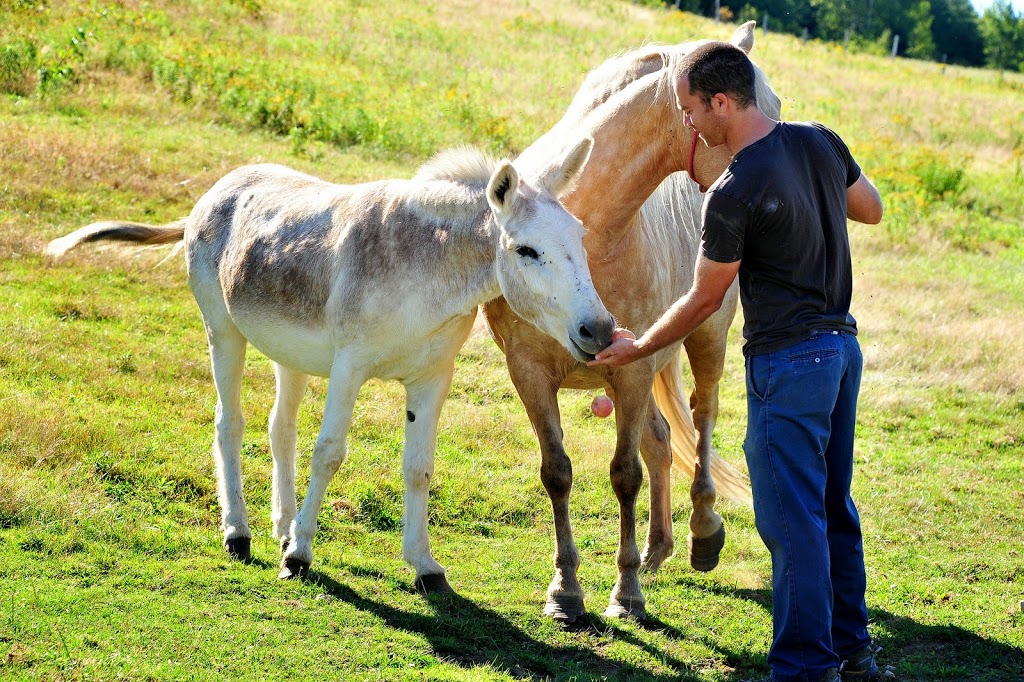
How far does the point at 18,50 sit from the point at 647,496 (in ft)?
40.7

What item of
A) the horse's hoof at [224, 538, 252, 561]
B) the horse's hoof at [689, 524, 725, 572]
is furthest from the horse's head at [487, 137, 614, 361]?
the horse's hoof at [689, 524, 725, 572]

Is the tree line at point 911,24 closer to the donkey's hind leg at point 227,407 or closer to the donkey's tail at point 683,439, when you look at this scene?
the donkey's tail at point 683,439

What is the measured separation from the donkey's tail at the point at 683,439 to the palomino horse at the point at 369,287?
1.94 m

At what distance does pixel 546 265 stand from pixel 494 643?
71.7 inches

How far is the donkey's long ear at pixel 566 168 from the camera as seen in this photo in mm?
4395

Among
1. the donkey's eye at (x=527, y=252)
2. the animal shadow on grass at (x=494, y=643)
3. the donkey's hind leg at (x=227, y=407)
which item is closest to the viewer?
the donkey's eye at (x=527, y=252)

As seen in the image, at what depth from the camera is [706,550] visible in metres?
6.03

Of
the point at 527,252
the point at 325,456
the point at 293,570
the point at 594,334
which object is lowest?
the point at 293,570

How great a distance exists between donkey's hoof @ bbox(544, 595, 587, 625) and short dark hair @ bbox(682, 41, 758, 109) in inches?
102

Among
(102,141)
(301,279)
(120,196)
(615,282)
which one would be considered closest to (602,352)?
(615,282)

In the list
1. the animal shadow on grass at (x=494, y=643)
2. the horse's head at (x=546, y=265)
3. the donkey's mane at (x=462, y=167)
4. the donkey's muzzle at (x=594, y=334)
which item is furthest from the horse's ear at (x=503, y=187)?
the animal shadow on grass at (x=494, y=643)

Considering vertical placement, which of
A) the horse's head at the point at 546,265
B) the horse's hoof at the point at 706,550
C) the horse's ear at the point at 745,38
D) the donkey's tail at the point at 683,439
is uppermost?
the horse's ear at the point at 745,38

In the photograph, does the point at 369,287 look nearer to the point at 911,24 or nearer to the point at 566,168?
the point at 566,168

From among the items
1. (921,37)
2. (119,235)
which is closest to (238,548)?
(119,235)
